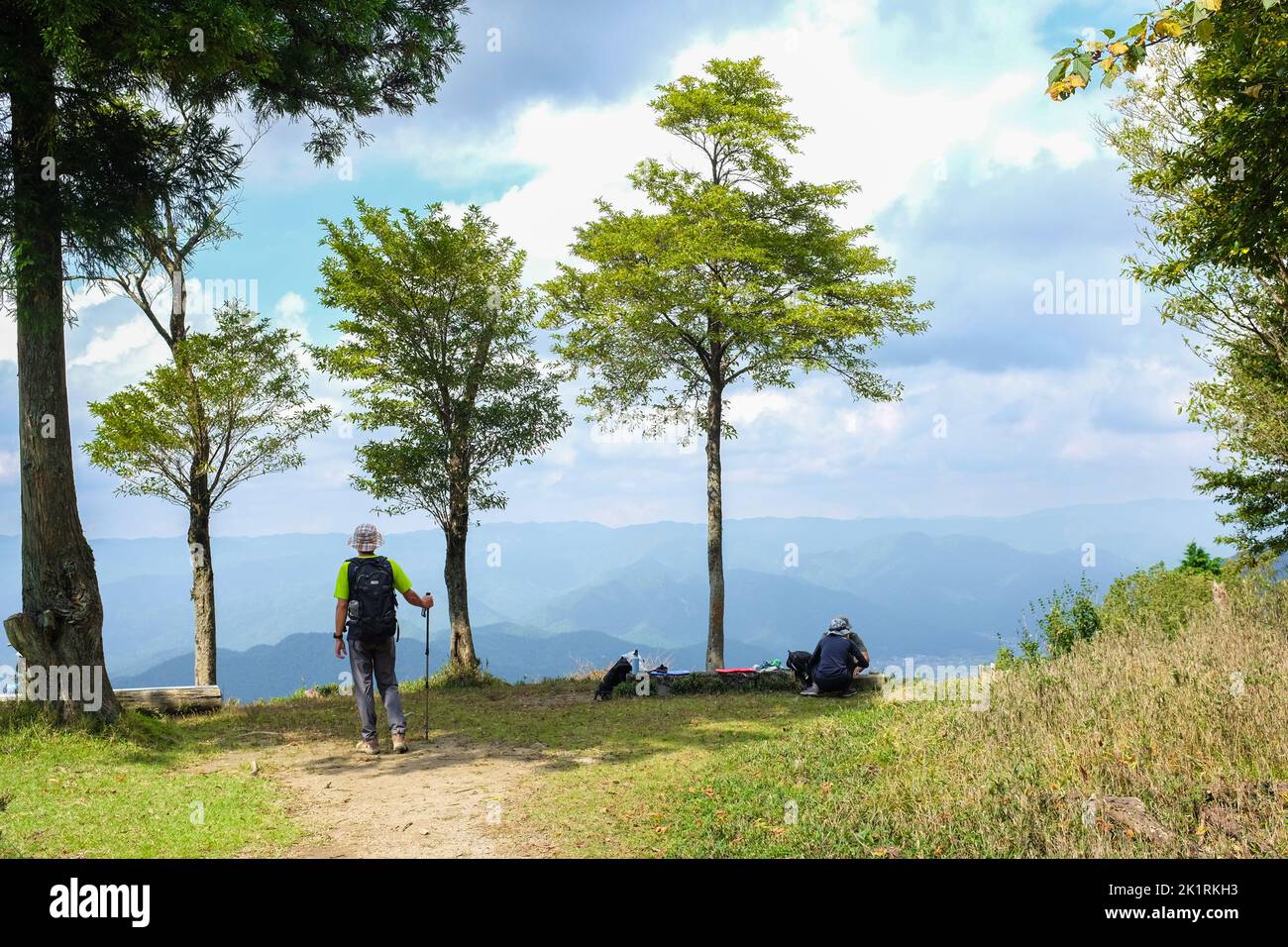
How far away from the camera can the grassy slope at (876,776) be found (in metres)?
6.97

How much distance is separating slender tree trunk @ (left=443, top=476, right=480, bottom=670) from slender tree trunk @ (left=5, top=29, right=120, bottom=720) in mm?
10391

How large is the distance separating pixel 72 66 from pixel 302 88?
377 cm

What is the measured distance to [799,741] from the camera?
1087 centimetres

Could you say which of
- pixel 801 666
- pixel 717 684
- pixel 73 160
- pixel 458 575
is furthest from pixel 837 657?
pixel 73 160

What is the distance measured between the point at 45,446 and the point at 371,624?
5725 mm

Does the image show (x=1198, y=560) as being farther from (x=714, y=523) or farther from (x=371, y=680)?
(x=371, y=680)

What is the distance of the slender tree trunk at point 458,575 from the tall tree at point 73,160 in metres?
9.92

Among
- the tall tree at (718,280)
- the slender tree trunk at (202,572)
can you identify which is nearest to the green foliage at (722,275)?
the tall tree at (718,280)

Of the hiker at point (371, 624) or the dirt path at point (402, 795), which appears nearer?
the dirt path at point (402, 795)

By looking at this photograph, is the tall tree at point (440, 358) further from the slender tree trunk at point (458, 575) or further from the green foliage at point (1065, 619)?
the green foliage at point (1065, 619)

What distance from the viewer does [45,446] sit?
12.8m

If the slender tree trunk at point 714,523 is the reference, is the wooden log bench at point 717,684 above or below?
below

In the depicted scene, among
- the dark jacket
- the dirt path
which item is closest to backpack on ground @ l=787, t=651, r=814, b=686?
the dark jacket
